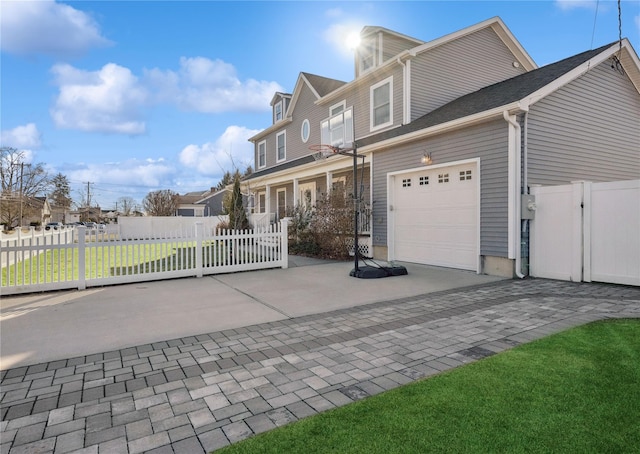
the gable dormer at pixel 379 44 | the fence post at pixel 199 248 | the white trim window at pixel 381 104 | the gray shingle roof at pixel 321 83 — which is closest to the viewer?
the fence post at pixel 199 248

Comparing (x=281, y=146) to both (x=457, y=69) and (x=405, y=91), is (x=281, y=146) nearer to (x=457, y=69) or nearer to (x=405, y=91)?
(x=405, y=91)

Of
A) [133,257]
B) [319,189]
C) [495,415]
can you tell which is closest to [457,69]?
[319,189]

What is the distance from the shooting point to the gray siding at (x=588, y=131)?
791cm

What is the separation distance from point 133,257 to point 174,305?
2542 mm

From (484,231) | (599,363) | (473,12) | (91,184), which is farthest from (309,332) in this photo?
(91,184)

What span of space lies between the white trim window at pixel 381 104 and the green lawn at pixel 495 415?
1003 cm

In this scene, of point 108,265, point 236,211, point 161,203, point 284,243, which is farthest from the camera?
point 161,203

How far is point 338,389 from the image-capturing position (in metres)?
2.83

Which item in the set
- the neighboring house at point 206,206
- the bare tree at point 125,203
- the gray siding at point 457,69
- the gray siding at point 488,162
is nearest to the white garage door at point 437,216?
the gray siding at point 488,162

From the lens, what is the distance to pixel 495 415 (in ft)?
7.88

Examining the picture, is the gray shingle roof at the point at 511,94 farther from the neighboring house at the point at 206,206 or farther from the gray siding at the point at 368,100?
the neighboring house at the point at 206,206

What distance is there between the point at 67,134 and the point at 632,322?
26215 mm

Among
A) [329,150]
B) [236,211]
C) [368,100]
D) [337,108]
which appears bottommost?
[236,211]

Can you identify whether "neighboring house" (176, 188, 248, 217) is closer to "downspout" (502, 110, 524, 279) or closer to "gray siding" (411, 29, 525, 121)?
"gray siding" (411, 29, 525, 121)
